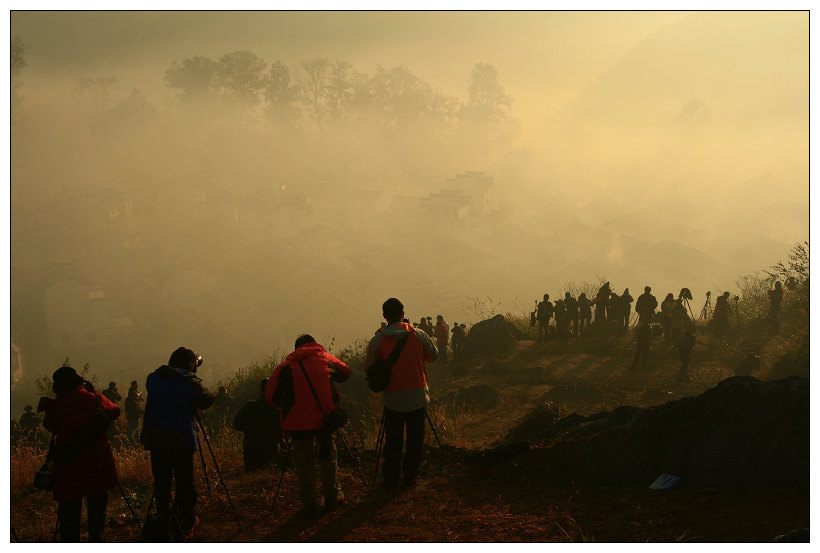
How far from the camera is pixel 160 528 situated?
466cm

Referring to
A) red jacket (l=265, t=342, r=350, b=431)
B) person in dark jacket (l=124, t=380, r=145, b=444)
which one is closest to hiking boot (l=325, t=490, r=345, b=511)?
red jacket (l=265, t=342, r=350, b=431)

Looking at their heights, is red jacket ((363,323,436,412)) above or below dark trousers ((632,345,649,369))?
above

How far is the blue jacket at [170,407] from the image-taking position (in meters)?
4.83

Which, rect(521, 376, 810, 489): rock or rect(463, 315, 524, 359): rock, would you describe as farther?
rect(463, 315, 524, 359): rock

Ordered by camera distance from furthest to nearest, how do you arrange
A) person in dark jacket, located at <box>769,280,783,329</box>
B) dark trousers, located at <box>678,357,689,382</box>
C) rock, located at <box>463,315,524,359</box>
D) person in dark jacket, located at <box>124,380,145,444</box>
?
rock, located at <box>463,315,524,359</box>, person in dark jacket, located at <box>769,280,783,329</box>, dark trousers, located at <box>678,357,689,382</box>, person in dark jacket, located at <box>124,380,145,444</box>

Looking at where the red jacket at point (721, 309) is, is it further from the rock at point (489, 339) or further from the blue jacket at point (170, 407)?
the blue jacket at point (170, 407)

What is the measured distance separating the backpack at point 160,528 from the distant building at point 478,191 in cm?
11032

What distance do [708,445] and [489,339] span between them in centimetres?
1336

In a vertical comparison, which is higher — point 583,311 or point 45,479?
point 583,311

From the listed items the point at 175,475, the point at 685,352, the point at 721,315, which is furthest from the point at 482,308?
the point at 175,475

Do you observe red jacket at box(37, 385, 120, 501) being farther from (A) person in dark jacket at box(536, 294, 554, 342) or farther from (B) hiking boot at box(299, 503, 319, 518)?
(A) person in dark jacket at box(536, 294, 554, 342)

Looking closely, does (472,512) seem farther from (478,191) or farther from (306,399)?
(478,191)

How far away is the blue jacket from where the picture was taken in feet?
15.8

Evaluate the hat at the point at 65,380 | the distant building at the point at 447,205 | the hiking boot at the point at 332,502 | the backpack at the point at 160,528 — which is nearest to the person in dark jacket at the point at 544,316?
the hiking boot at the point at 332,502
